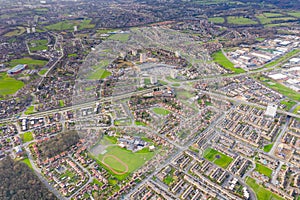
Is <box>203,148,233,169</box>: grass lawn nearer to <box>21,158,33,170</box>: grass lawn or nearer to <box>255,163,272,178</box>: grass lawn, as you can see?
<box>255,163,272,178</box>: grass lawn

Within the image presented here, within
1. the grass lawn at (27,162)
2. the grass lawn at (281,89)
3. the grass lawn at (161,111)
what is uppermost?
the grass lawn at (281,89)

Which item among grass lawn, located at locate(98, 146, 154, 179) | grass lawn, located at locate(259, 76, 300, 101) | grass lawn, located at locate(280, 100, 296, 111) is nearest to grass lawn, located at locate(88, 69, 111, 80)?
grass lawn, located at locate(98, 146, 154, 179)

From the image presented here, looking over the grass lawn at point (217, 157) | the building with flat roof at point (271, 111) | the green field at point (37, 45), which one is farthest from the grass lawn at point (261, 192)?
the green field at point (37, 45)

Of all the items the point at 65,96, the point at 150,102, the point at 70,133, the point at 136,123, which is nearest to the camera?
the point at 70,133

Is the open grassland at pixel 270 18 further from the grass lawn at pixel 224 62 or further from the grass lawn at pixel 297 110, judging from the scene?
the grass lawn at pixel 297 110

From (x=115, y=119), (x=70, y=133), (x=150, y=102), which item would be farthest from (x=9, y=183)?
(x=150, y=102)

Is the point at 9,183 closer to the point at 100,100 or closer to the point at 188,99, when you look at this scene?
the point at 100,100
